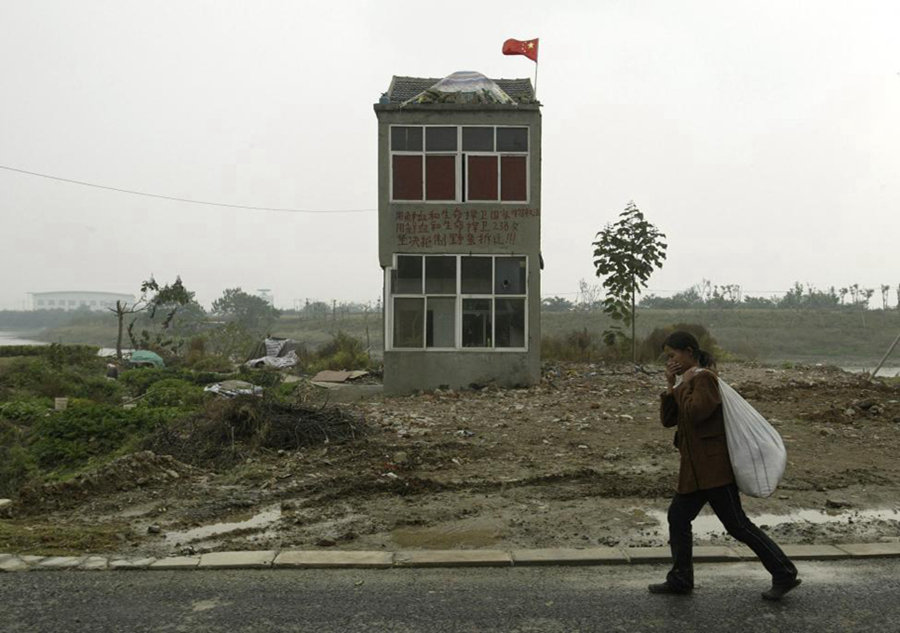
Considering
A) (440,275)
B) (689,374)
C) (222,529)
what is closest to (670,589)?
(689,374)

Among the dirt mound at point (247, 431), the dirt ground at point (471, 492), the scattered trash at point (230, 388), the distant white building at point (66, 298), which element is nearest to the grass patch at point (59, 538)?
the dirt ground at point (471, 492)

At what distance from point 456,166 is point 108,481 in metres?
11.2

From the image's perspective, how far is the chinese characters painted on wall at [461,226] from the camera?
16875 mm

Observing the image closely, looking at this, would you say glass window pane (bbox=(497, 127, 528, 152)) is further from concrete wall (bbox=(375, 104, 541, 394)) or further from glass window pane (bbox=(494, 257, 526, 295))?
glass window pane (bbox=(494, 257, 526, 295))

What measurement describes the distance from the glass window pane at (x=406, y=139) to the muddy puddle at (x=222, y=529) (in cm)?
1156

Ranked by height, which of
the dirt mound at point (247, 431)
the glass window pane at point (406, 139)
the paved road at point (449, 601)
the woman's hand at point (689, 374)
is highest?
the glass window pane at point (406, 139)

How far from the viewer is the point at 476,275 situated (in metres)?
16.9

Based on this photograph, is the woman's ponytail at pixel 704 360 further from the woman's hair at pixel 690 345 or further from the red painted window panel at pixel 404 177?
the red painted window panel at pixel 404 177

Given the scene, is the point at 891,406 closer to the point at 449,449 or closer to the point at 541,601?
the point at 449,449

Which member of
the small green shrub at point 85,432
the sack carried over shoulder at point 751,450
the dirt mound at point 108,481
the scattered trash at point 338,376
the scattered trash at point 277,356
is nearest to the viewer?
the sack carried over shoulder at point 751,450

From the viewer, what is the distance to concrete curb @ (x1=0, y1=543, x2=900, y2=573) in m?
5.29

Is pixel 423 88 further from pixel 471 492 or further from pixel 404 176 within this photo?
pixel 471 492

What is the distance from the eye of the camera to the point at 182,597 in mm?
4746

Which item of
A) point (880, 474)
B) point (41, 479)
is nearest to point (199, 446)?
point (41, 479)
